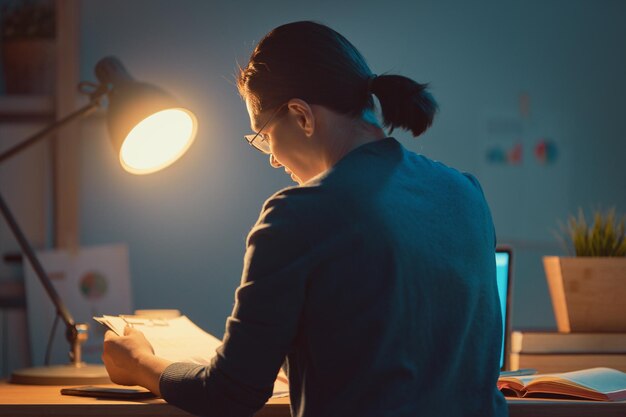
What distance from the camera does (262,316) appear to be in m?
1.11

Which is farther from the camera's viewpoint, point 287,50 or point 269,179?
point 269,179

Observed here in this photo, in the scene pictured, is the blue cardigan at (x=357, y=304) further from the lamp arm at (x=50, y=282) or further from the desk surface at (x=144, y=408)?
the lamp arm at (x=50, y=282)

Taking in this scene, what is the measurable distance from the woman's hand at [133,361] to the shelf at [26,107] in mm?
1308

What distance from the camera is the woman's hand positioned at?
1.33 m

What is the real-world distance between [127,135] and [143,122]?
3.0 inches

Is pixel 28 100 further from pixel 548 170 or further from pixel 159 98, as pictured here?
pixel 548 170

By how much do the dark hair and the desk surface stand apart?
0.47 meters

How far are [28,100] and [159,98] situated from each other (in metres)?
0.96

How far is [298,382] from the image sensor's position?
1.16 meters

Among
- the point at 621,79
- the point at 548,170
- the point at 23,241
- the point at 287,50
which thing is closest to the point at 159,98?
the point at 23,241

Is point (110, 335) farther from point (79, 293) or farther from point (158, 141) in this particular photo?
point (79, 293)

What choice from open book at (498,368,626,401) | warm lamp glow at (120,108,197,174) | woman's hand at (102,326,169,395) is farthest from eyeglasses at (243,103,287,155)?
open book at (498,368,626,401)

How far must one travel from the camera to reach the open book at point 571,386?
1480 millimetres

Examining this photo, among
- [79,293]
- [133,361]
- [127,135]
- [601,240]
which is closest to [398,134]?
[601,240]
